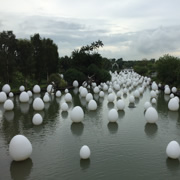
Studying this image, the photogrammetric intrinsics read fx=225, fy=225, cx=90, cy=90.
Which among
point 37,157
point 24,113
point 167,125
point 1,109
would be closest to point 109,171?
point 37,157

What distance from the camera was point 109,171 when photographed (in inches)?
392

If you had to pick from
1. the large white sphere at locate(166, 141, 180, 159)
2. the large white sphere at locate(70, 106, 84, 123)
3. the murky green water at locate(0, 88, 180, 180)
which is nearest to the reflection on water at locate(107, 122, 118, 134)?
the murky green water at locate(0, 88, 180, 180)

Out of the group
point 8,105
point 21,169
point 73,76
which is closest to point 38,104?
point 8,105

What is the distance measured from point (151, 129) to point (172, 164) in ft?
18.5

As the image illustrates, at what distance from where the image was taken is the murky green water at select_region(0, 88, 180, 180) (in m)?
9.88

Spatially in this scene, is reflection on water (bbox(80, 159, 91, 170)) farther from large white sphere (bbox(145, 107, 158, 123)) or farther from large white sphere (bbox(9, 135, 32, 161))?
large white sphere (bbox(145, 107, 158, 123))

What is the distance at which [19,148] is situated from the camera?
10609mm

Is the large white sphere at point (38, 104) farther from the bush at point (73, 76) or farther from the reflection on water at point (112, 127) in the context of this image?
the bush at point (73, 76)

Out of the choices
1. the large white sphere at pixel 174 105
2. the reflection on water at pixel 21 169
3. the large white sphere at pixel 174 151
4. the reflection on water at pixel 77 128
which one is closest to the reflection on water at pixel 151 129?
the large white sphere at pixel 174 151

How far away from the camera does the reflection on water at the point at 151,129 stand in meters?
15.2

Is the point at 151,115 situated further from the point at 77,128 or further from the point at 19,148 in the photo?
the point at 19,148

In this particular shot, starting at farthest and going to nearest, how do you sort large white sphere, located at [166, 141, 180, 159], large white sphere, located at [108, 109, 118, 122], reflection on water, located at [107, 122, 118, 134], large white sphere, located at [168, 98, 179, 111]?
large white sphere, located at [168, 98, 179, 111] → large white sphere, located at [108, 109, 118, 122] → reflection on water, located at [107, 122, 118, 134] → large white sphere, located at [166, 141, 180, 159]

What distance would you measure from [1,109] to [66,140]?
39.0 feet

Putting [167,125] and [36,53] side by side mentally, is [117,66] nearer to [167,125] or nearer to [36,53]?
[36,53]
